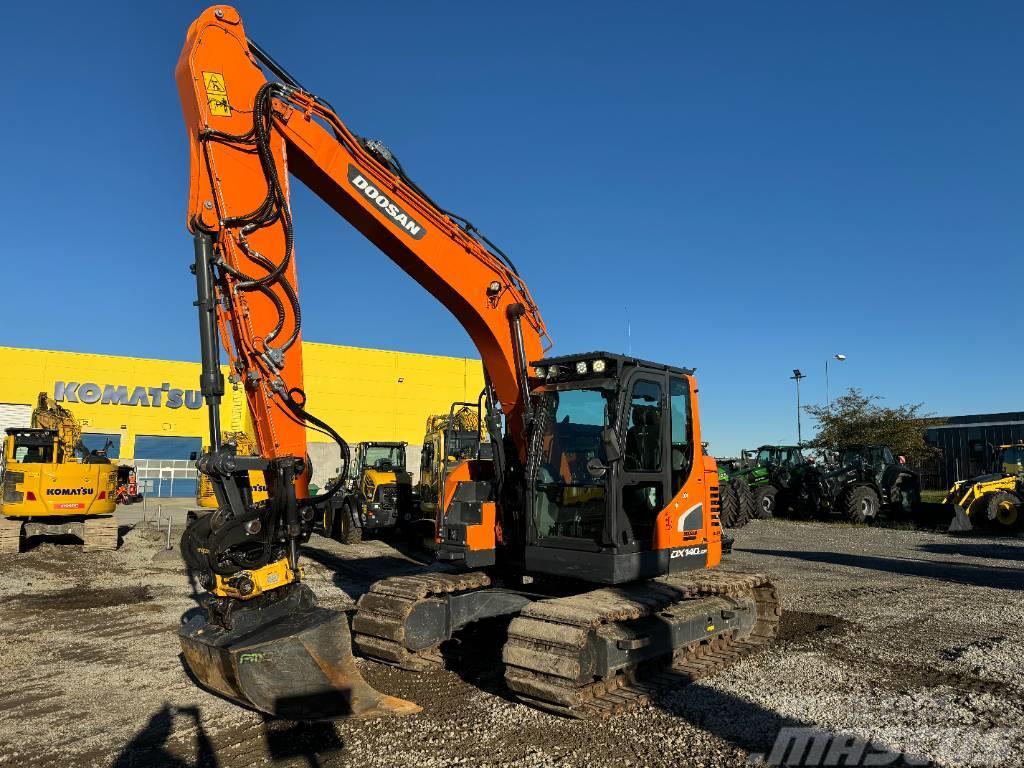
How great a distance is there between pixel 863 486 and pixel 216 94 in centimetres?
2330

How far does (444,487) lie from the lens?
7.63 meters

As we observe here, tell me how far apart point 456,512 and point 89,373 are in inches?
1374

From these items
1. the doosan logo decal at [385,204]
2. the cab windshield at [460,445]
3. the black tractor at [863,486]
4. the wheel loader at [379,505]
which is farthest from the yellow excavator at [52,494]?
the black tractor at [863,486]

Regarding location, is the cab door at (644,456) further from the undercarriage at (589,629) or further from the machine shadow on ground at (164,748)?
the machine shadow on ground at (164,748)

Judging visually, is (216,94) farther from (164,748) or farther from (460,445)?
Result: (460,445)

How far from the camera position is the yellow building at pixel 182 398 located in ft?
115

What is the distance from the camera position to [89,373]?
36.0m

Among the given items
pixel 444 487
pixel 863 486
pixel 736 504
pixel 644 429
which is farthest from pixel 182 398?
pixel 644 429

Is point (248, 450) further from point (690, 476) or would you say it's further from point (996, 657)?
point (996, 657)

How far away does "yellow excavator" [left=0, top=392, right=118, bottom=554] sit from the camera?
611 inches

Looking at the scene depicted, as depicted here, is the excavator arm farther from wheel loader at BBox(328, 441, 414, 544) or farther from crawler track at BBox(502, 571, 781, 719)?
wheel loader at BBox(328, 441, 414, 544)

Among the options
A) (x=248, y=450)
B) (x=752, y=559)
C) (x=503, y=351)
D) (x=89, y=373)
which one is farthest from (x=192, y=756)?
Answer: (x=89, y=373)

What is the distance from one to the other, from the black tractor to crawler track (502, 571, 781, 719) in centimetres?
1873

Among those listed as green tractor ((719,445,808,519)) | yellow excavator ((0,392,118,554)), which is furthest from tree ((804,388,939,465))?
yellow excavator ((0,392,118,554))
